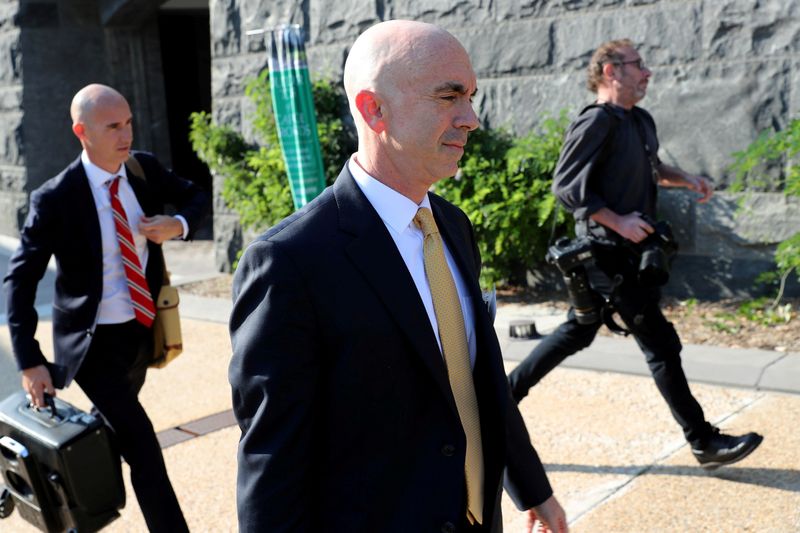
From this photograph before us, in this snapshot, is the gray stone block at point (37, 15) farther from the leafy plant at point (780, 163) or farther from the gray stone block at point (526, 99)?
the leafy plant at point (780, 163)

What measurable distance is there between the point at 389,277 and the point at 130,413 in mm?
2036

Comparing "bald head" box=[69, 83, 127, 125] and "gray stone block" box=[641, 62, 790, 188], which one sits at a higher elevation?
"bald head" box=[69, 83, 127, 125]

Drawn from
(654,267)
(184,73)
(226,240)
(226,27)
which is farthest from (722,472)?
(184,73)

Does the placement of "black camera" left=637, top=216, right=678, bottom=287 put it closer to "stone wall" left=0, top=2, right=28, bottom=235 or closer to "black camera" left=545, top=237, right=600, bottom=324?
"black camera" left=545, top=237, right=600, bottom=324

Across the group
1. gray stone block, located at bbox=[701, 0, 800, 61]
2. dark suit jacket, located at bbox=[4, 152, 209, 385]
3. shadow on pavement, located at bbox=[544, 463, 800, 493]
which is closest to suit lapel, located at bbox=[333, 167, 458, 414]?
dark suit jacket, located at bbox=[4, 152, 209, 385]

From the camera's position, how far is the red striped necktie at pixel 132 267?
381cm

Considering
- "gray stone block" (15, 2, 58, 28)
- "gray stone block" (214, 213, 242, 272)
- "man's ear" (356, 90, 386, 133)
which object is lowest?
"gray stone block" (214, 213, 242, 272)

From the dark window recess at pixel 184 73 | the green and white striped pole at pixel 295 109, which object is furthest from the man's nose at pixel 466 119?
the dark window recess at pixel 184 73

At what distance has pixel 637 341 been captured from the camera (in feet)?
14.5

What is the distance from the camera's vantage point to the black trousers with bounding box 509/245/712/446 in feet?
13.9

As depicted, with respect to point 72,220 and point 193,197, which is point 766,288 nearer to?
point 193,197

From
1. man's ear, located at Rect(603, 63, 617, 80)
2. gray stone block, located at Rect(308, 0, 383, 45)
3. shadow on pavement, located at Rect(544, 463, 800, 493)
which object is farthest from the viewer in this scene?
gray stone block, located at Rect(308, 0, 383, 45)

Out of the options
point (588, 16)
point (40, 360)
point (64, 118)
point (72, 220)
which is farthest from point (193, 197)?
point (64, 118)

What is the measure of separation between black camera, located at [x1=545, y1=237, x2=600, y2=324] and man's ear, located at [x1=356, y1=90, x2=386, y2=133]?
8.43 ft
